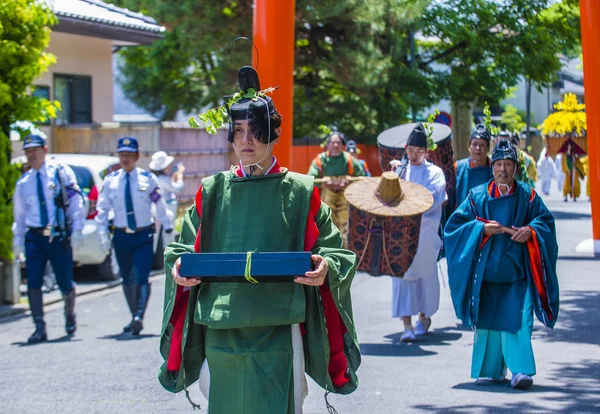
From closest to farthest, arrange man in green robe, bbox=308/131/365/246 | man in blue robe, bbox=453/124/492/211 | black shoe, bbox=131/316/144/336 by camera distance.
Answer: man in blue robe, bbox=453/124/492/211
black shoe, bbox=131/316/144/336
man in green robe, bbox=308/131/365/246

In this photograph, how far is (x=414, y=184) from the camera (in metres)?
9.88

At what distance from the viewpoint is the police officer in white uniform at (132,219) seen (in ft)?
35.5

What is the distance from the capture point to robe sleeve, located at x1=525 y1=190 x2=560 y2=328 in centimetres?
802

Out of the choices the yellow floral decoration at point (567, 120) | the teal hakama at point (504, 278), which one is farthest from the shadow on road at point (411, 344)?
the yellow floral decoration at point (567, 120)

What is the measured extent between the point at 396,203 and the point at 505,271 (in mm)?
1852

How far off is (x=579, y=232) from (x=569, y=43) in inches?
313

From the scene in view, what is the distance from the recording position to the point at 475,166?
1050 cm

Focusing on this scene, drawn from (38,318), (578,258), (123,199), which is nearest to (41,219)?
(123,199)

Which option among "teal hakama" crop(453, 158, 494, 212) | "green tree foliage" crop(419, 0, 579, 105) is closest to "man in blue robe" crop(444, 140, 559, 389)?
"teal hakama" crop(453, 158, 494, 212)

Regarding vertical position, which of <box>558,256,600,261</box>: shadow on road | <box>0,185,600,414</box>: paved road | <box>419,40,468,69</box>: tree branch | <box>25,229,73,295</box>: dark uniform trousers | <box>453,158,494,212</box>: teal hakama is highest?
<box>419,40,468,69</box>: tree branch

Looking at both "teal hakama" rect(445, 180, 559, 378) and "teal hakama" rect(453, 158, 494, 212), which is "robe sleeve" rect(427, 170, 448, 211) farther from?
"teal hakama" rect(445, 180, 559, 378)

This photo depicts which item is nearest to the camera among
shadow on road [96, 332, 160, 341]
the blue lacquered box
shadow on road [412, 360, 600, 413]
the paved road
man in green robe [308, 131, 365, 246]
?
the blue lacquered box

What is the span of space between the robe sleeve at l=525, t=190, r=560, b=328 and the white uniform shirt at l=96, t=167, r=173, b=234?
4.21 m

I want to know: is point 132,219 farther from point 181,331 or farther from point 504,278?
point 181,331
